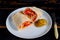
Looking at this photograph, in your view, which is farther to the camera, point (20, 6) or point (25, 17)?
point (20, 6)

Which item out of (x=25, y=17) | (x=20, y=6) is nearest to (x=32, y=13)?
(x=25, y=17)

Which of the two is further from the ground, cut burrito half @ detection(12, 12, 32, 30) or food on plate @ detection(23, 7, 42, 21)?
food on plate @ detection(23, 7, 42, 21)

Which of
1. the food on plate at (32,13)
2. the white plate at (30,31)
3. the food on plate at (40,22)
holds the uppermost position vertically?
the food on plate at (32,13)

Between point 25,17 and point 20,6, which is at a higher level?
point 20,6

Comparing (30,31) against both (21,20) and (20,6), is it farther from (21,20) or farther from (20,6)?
(20,6)

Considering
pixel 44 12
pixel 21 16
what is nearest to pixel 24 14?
pixel 21 16

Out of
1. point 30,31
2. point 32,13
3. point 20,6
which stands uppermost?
point 20,6
